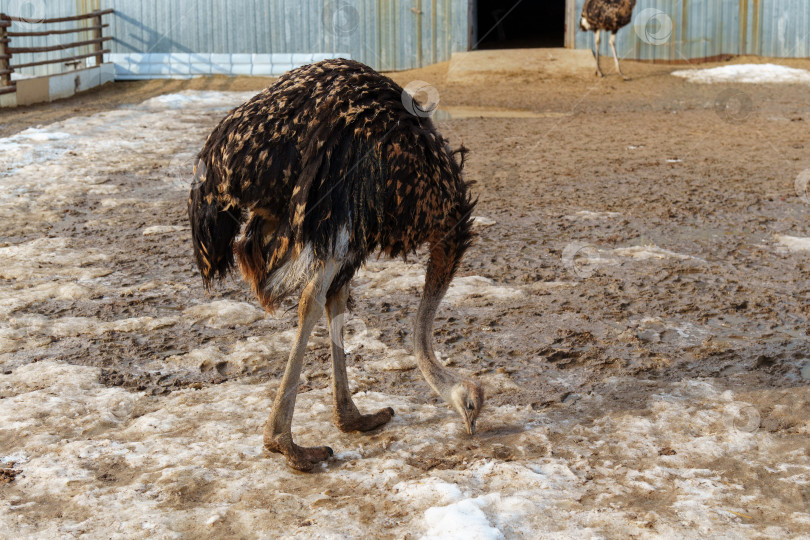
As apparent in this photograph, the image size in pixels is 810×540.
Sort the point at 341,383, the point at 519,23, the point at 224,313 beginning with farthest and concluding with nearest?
the point at 519,23
the point at 224,313
the point at 341,383

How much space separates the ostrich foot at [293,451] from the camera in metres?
3.22

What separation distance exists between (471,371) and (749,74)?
12806 mm

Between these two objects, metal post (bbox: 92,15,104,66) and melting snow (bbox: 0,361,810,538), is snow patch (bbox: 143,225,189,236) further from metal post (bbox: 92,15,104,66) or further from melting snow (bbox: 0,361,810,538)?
metal post (bbox: 92,15,104,66)

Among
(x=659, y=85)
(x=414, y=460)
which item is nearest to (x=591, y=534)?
(x=414, y=460)

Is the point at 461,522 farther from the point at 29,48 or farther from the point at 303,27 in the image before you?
the point at 303,27

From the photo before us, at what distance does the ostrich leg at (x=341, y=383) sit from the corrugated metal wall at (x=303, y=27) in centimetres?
1407

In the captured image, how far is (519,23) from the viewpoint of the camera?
2467cm

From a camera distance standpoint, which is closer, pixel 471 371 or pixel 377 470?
pixel 377 470

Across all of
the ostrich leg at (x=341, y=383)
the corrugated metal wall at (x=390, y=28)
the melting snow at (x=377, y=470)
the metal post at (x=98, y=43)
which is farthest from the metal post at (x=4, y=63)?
the ostrich leg at (x=341, y=383)

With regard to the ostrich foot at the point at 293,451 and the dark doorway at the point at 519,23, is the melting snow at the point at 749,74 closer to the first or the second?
the dark doorway at the point at 519,23

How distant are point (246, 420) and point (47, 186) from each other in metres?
5.30

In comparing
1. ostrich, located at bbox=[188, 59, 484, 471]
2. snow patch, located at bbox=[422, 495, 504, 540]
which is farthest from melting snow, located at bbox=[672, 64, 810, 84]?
snow patch, located at bbox=[422, 495, 504, 540]

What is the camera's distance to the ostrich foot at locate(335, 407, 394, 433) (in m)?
3.54

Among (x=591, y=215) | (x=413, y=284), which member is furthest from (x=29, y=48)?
(x=413, y=284)
